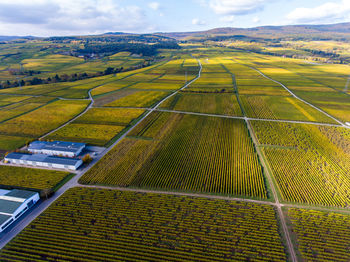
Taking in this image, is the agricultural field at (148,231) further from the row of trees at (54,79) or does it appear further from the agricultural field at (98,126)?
the row of trees at (54,79)

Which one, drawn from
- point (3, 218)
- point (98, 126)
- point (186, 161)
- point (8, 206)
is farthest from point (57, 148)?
point (186, 161)

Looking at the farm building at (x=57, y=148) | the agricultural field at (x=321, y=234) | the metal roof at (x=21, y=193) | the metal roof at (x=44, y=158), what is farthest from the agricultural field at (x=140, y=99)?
the agricultural field at (x=321, y=234)

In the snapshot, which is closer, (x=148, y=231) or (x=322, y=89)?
(x=148, y=231)

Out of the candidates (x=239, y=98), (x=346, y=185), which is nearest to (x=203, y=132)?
(x=346, y=185)

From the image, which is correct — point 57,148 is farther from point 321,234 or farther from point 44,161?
point 321,234

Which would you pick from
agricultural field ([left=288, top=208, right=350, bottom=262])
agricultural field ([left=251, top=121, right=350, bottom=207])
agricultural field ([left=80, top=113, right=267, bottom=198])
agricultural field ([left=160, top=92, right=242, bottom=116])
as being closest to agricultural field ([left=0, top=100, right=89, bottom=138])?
agricultural field ([left=80, top=113, right=267, bottom=198])

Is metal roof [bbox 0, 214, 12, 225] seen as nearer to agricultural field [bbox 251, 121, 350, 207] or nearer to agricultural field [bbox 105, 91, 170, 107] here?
agricultural field [bbox 251, 121, 350, 207]
